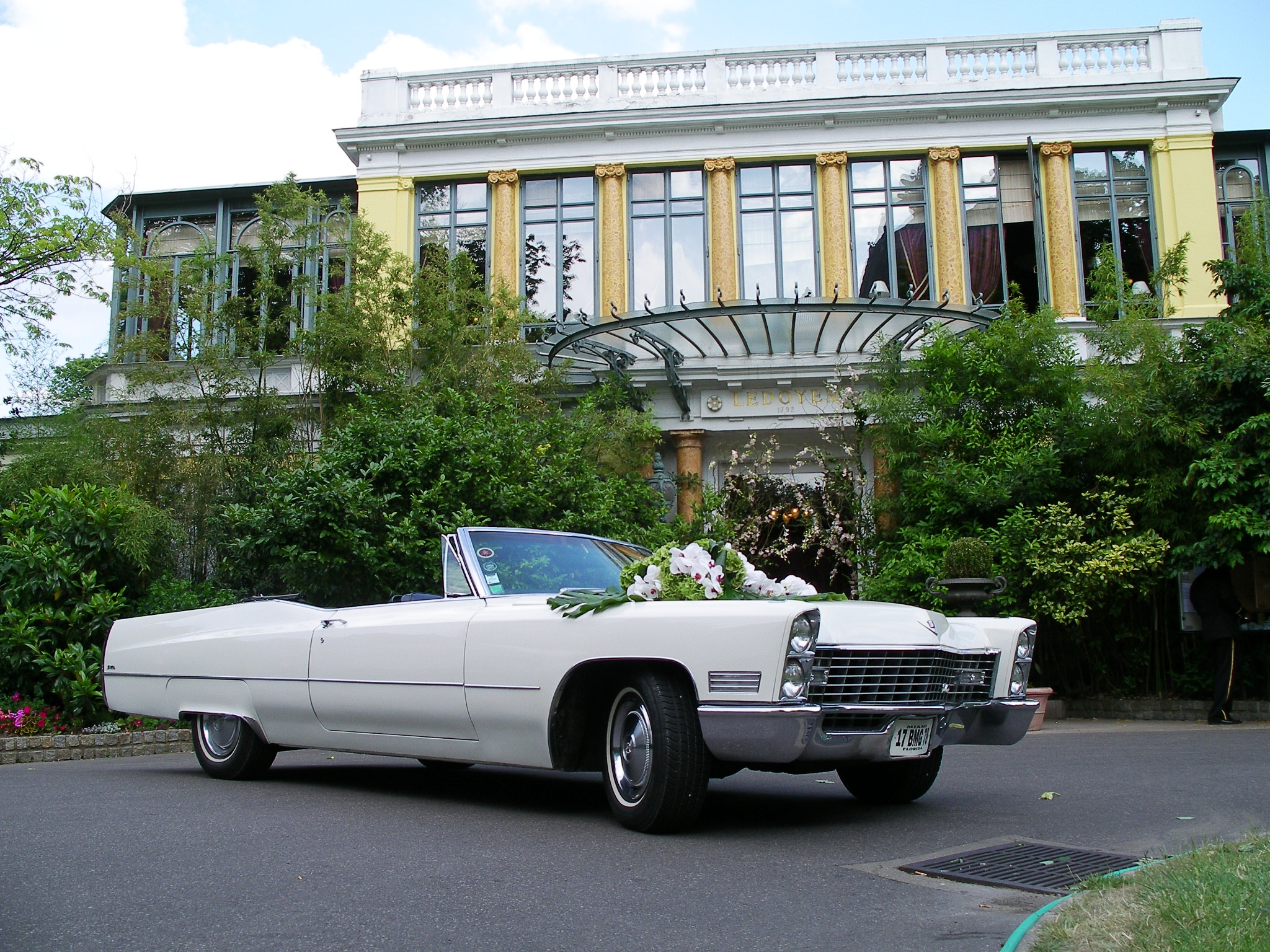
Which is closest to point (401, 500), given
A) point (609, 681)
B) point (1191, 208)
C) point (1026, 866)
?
point (609, 681)

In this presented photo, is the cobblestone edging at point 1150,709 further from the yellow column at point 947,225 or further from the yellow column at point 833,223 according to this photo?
the yellow column at point 833,223

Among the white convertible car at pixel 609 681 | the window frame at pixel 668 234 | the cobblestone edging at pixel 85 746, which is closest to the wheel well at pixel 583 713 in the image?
the white convertible car at pixel 609 681

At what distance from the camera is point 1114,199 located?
18703 mm

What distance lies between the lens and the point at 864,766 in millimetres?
5844

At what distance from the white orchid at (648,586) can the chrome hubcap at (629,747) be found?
423mm

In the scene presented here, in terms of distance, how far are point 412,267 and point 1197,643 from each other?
444 inches

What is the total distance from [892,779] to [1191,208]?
620 inches

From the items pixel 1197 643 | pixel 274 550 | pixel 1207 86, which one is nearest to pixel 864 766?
pixel 274 550

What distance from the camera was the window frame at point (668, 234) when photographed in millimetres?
19047

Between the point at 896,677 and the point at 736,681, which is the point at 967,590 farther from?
the point at 736,681

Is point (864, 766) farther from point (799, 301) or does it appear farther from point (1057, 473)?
point (799, 301)

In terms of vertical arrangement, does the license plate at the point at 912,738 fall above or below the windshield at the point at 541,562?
below

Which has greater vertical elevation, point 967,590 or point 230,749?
point 967,590

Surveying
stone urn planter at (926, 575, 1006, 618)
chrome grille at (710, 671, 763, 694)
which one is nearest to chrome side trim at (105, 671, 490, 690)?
chrome grille at (710, 671, 763, 694)
